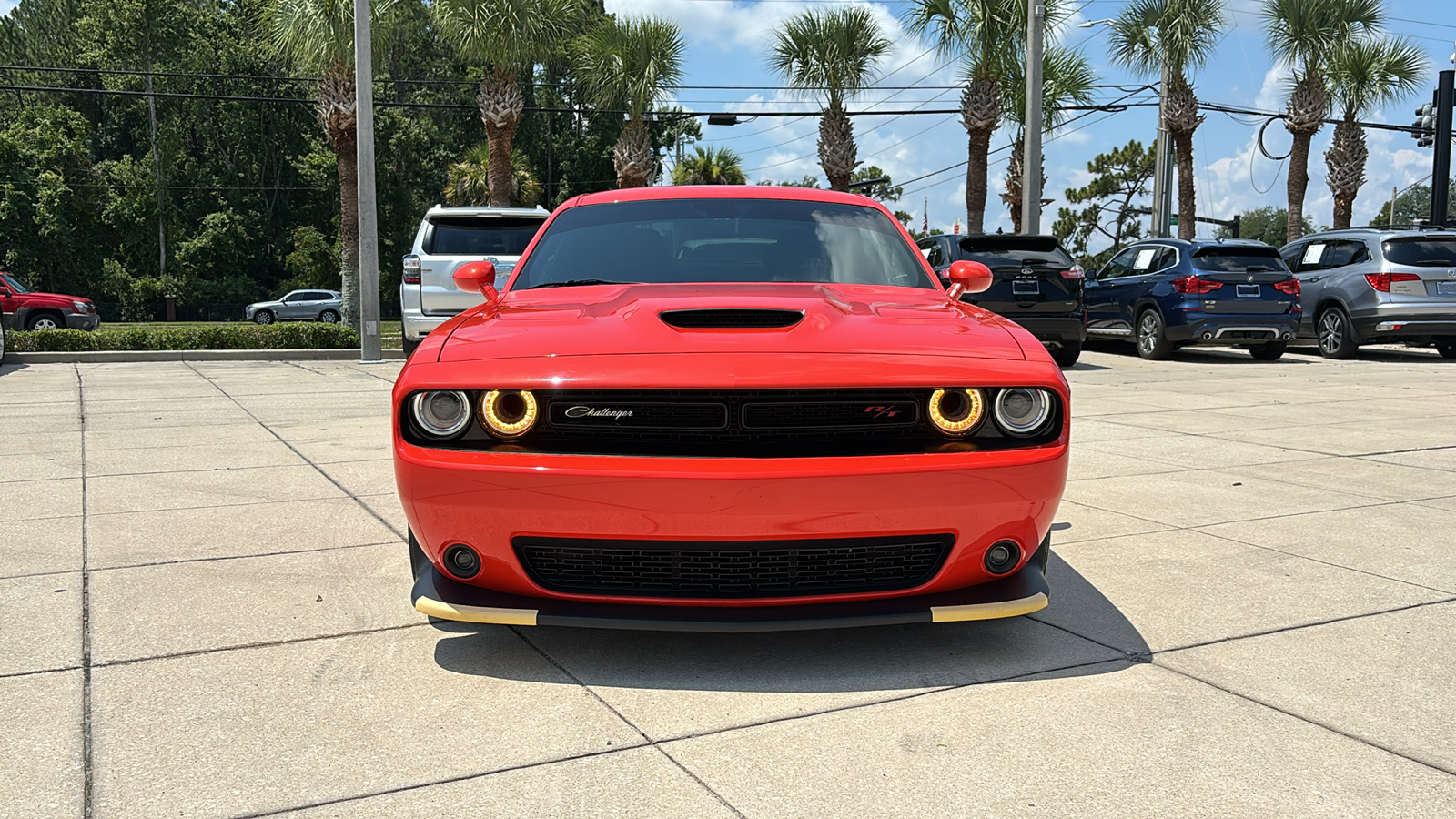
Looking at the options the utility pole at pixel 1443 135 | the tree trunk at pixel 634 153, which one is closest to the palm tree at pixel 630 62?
the tree trunk at pixel 634 153

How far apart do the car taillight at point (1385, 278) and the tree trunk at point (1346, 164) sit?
2203 centimetres

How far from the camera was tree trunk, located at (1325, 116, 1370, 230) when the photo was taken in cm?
3453

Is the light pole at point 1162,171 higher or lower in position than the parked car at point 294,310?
higher

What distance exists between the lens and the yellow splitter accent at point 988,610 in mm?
3137

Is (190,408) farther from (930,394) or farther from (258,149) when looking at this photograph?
(258,149)

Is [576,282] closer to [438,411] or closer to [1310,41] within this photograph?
[438,411]

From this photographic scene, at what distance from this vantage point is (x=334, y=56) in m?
20.7

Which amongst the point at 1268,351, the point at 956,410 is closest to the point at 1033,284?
the point at 1268,351

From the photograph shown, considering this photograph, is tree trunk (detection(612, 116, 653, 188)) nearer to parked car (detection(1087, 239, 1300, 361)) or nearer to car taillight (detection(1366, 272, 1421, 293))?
parked car (detection(1087, 239, 1300, 361))

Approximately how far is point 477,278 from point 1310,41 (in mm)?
30767

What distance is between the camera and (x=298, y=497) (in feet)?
18.7

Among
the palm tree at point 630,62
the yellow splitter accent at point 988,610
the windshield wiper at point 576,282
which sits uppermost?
the palm tree at point 630,62

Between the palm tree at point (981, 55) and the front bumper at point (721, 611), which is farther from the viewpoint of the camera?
the palm tree at point (981, 55)

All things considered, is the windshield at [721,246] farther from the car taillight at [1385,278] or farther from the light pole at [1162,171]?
the light pole at [1162,171]
